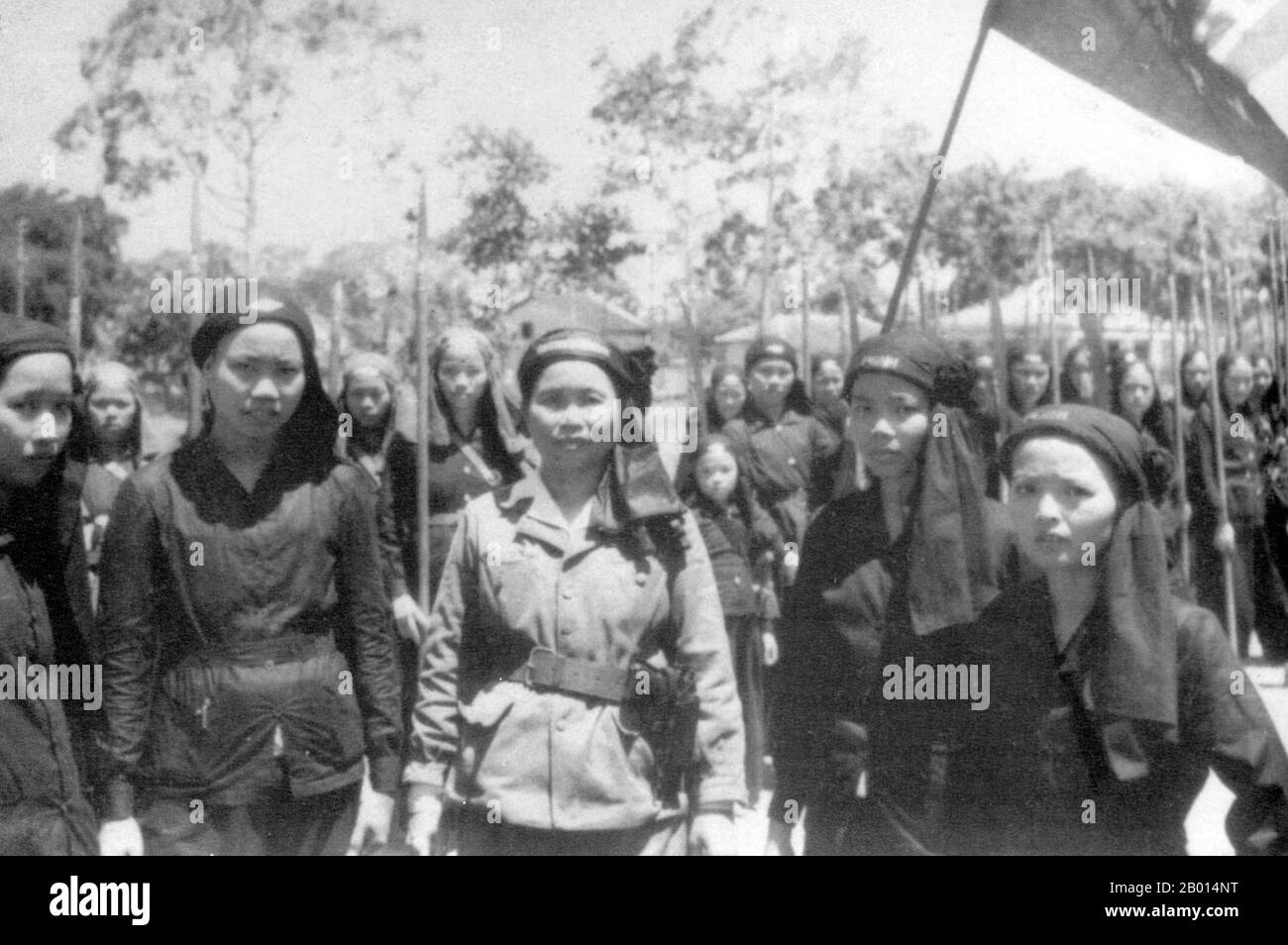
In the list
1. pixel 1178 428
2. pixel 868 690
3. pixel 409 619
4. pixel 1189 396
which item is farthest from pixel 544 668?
pixel 1189 396

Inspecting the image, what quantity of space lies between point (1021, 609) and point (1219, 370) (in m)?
2.92

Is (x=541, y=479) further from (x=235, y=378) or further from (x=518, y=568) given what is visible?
(x=235, y=378)

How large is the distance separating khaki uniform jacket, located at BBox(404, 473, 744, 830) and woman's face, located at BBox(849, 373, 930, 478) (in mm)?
384

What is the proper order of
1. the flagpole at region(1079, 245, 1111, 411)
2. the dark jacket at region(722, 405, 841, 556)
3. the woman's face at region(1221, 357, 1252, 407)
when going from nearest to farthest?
the flagpole at region(1079, 245, 1111, 411), the dark jacket at region(722, 405, 841, 556), the woman's face at region(1221, 357, 1252, 407)

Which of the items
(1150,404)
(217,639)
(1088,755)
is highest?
(1150,404)

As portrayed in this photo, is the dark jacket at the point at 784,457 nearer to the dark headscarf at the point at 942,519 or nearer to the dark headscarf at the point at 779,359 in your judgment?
the dark headscarf at the point at 779,359

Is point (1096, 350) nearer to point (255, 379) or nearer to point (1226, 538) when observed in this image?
point (1226, 538)

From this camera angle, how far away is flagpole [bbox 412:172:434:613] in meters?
2.85

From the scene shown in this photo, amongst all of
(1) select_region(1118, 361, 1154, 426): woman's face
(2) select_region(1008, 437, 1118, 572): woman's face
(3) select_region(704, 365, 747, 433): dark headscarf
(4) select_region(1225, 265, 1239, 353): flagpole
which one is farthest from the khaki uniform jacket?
(4) select_region(1225, 265, 1239, 353): flagpole

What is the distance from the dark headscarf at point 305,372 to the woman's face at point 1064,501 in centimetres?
128

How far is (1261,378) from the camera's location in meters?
4.44

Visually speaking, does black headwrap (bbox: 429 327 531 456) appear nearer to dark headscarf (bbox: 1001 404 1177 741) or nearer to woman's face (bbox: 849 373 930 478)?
woman's face (bbox: 849 373 930 478)

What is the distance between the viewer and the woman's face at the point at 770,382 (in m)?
3.81

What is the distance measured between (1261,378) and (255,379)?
383 cm
